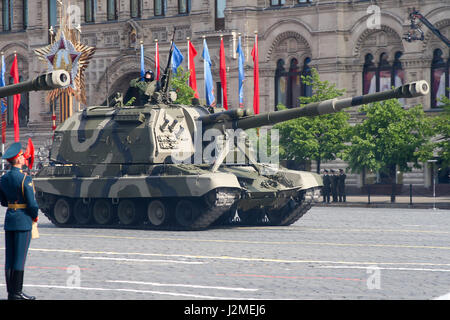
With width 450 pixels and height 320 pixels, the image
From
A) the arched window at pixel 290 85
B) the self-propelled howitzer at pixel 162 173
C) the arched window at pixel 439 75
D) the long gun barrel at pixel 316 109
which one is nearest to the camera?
the long gun barrel at pixel 316 109

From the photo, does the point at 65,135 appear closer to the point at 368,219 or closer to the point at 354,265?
the point at 368,219

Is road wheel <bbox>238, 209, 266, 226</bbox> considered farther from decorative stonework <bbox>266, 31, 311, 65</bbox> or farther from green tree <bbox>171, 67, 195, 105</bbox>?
decorative stonework <bbox>266, 31, 311, 65</bbox>

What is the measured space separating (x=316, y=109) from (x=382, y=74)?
25.3 meters

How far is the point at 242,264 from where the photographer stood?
1401 centimetres

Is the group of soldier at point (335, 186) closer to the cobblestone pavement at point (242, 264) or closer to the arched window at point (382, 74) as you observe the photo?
the arched window at point (382, 74)

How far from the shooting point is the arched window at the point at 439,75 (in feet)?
144

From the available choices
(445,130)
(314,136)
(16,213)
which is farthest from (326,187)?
(16,213)

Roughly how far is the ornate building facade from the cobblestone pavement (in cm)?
2315

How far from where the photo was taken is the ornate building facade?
146ft

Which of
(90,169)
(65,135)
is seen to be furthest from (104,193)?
(65,135)

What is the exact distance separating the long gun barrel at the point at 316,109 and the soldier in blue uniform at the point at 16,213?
10.1 meters

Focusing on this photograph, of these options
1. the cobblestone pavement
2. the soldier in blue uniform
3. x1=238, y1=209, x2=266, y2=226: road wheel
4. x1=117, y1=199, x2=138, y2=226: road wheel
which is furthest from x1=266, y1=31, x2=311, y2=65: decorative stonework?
the soldier in blue uniform

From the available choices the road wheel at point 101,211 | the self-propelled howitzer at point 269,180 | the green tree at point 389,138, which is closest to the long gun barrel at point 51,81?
the self-propelled howitzer at point 269,180

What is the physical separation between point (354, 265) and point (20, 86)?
5101 mm
